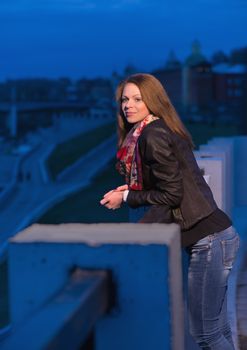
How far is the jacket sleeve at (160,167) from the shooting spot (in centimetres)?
334

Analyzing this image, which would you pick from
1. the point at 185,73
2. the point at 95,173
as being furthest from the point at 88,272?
the point at 185,73

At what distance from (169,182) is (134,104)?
45 centimetres

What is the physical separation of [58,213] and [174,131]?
108 ft

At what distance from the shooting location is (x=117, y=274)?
215cm

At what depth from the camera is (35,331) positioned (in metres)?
1.66

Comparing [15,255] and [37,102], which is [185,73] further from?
[15,255]

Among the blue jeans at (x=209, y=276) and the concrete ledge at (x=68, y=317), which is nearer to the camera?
the concrete ledge at (x=68, y=317)

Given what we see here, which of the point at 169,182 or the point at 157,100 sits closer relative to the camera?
the point at 169,182

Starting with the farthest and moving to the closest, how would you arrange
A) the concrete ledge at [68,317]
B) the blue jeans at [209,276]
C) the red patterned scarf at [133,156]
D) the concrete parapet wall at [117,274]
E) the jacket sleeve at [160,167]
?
1. the blue jeans at [209,276]
2. the red patterned scarf at [133,156]
3. the jacket sleeve at [160,167]
4. the concrete parapet wall at [117,274]
5. the concrete ledge at [68,317]

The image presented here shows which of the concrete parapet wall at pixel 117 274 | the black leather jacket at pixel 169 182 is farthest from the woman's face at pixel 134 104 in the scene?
the concrete parapet wall at pixel 117 274

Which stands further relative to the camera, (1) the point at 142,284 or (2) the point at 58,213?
(2) the point at 58,213

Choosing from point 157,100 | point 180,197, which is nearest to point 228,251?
point 180,197

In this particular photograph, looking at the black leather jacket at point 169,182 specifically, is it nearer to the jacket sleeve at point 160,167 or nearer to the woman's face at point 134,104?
the jacket sleeve at point 160,167

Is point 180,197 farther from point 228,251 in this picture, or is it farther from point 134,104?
point 134,104
